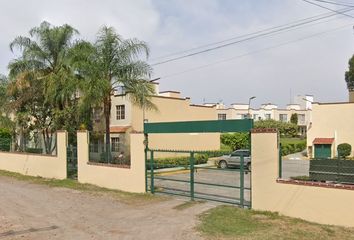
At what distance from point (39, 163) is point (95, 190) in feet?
22.2

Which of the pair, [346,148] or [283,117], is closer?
[346,148]

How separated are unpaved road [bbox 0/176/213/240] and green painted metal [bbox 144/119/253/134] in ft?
7.85

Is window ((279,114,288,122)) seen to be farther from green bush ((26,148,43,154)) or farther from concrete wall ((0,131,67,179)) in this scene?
concrete wall ((0,131,67,179))

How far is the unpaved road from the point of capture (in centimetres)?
1015

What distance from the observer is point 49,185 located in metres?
19.3

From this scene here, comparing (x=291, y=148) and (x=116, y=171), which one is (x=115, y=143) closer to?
(x=116, y=171)

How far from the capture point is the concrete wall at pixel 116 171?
1622 cm

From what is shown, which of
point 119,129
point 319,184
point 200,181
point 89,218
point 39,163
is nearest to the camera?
point 319,184

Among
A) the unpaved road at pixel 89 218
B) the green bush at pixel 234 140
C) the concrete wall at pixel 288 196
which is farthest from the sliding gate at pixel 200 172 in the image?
the green bush at pixel 234 140

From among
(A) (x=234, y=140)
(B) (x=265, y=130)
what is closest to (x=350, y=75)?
(A) (x=234, y=140)

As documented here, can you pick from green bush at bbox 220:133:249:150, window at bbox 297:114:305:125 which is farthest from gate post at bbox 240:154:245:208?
window at bbox 297:114:305:125

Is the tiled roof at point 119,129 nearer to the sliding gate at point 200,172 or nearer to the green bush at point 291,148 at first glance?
the sliding gate at point 200,172

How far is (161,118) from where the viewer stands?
3366cm

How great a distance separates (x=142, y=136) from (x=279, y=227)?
281 inches
